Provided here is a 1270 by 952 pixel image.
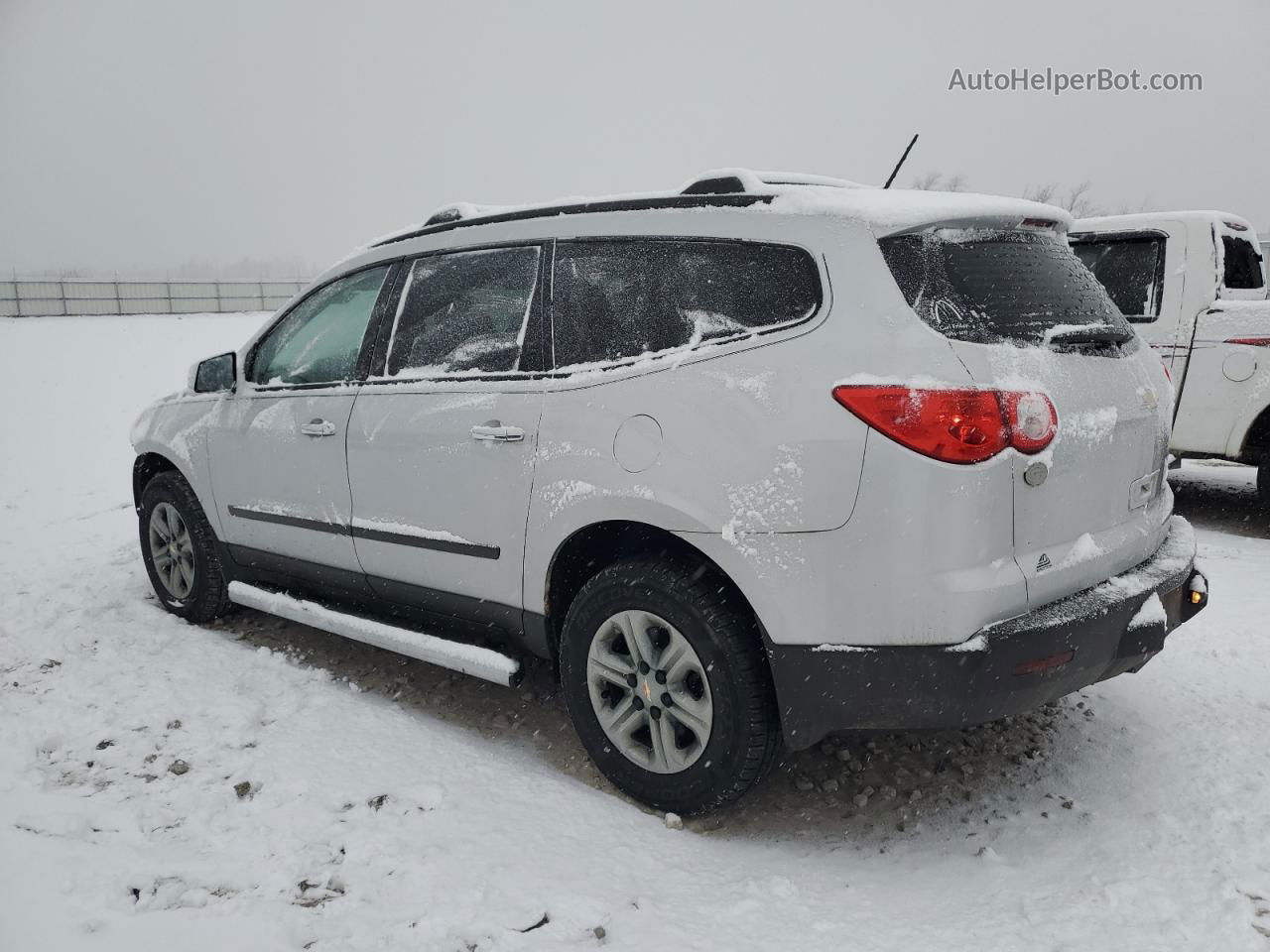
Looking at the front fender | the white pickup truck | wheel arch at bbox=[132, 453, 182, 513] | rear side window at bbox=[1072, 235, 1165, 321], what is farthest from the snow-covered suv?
rear side window at bbox=[1072, 235, 1165, 321]

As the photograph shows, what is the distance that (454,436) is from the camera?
3.20 metres

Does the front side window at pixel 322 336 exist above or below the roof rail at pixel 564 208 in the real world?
below

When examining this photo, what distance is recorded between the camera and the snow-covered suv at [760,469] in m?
2.30

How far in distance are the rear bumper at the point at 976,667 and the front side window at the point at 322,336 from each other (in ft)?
7.46

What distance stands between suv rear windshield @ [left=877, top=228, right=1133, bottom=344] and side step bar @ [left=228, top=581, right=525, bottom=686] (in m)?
1.80

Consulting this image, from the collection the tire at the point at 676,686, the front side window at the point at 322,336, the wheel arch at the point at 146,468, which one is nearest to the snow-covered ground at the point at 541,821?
the tire at the point at 676,686

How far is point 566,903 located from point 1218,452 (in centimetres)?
549

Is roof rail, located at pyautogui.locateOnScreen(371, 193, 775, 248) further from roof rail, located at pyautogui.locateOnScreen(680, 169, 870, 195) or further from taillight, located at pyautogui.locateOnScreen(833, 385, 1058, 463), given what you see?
taillight, located at pyautogui.locateOnScreen(833, 385, 1058, 463)

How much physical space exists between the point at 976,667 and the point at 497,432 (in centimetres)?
→ 165

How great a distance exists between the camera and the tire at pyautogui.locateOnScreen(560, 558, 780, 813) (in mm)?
2574

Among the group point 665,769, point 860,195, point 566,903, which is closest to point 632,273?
point 860,195

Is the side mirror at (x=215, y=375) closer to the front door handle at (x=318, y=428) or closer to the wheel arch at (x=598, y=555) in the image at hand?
the front door handle at (x=318, y=428)

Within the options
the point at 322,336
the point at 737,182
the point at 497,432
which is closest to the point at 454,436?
the point at 497,432

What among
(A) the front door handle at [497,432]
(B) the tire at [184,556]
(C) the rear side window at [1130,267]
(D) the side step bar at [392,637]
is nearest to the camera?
(A) the front door handle at [497,432]
